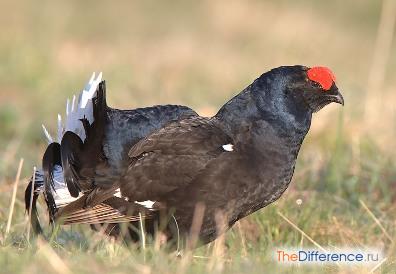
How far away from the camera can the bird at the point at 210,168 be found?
4.04m

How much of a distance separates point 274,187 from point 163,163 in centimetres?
51

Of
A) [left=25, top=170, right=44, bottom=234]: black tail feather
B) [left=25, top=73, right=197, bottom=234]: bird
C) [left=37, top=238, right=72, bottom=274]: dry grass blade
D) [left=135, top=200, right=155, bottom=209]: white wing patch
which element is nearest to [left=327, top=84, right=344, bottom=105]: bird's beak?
[left=25, top=73, right=197, bottom=234]: bird

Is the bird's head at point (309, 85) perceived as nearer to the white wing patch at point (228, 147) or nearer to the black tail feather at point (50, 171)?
the white wing patch at point (228, 147)

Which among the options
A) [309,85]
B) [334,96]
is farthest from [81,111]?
[334,96]

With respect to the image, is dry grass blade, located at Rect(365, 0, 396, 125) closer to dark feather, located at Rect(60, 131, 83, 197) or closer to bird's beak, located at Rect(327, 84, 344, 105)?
bird's beak, located at Rect(327, 84, 344, 105)

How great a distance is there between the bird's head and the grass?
2.03 feet

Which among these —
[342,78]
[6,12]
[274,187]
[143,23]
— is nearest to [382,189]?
[274,187]

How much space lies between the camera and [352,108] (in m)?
7.61

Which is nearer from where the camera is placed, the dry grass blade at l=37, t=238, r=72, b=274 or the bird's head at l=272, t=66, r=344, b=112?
the dry grass blade at l=37, t=238, r=72, b=274

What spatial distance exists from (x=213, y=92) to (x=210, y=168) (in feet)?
16.3

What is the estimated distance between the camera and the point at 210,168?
406 cm

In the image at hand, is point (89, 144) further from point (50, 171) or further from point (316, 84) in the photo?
point (316, 84)

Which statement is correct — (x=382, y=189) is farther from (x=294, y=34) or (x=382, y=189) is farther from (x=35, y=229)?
(x=294, y=34)

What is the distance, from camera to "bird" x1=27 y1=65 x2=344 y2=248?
13.3ft
